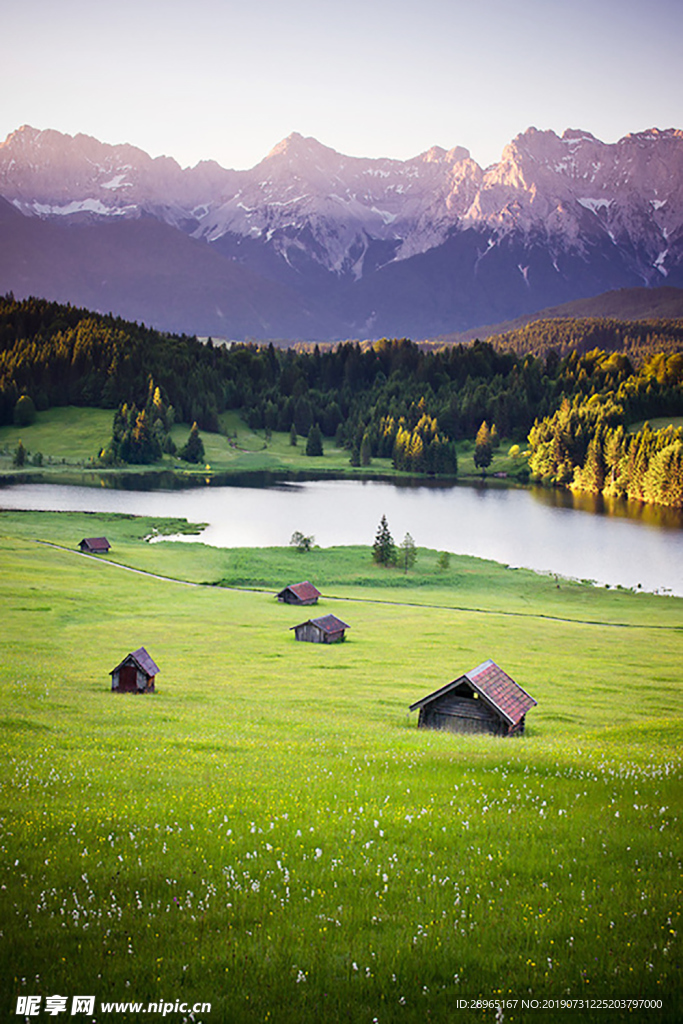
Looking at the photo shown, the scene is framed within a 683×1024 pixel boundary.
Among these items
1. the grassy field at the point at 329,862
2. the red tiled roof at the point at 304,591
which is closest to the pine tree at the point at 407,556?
the red tiled roof at the point at 304,591

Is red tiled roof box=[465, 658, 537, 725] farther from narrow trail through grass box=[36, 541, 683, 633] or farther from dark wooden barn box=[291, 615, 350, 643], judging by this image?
narrow trail through grass box=[36, 541, 683, 633]

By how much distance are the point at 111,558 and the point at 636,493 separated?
146 meters

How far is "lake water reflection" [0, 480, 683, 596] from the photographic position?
110 meters

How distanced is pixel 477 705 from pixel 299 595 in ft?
142

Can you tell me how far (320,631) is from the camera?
58.4 m

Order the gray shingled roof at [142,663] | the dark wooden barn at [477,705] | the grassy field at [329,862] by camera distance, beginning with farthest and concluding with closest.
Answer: the gray shingled roof at [142,663], the dark wooden barn at [477,705], the grassy field at [329,862]

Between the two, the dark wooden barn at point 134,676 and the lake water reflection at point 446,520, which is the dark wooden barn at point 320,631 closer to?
the dark wooden barn at point 134,676

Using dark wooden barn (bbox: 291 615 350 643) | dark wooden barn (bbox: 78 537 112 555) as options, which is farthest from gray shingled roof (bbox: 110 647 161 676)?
dark wooden barn (bbox: 78 537 112 555)

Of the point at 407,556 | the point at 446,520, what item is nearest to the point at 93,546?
the point at 407,556

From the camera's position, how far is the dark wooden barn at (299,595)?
74562mm

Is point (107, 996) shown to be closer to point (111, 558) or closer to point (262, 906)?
point (262, 906)

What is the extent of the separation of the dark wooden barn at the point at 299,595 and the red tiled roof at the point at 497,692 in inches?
1627

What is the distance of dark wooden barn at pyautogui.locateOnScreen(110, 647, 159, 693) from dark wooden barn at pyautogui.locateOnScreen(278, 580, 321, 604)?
117ft

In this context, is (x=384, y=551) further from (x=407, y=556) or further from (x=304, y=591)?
(x=304, y=591)
